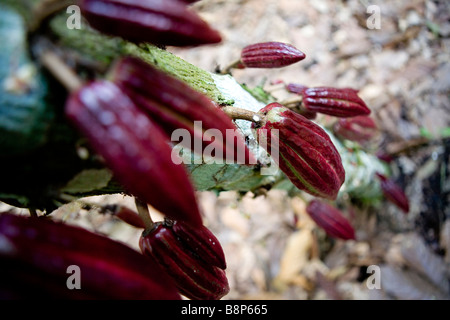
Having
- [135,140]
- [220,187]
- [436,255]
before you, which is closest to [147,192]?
[135,140]

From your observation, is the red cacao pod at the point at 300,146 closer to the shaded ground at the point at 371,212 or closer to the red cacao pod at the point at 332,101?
the red cacao pod at the point at 332,101

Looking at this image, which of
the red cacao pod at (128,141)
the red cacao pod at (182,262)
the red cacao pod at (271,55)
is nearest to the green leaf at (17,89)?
the red cacao pod at (128,141)

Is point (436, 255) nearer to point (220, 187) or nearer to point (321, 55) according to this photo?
point (220, 187)

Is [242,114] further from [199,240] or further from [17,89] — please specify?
[17,89]

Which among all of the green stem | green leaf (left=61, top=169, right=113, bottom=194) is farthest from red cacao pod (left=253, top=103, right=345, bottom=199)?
green leaf (left=61, top=169, right=113, bottom=194)

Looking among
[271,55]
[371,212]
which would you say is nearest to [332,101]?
[271,55]
